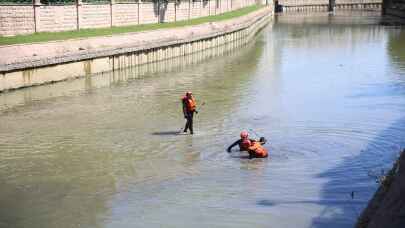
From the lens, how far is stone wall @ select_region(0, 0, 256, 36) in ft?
140

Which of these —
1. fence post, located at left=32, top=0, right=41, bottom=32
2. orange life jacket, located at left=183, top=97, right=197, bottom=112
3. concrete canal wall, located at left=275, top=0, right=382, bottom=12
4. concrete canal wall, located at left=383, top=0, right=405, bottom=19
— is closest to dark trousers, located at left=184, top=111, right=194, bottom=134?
orange life jacket, located at left=183, top=97, right=197, bottom=112

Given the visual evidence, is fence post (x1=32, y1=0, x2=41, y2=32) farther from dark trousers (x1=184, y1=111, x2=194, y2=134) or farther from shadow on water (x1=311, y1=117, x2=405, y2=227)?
shadow on water (x1=311, y1=117, x2=405, y2=227)

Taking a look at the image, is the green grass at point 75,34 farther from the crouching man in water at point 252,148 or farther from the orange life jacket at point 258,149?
the orange life jacket at point 258,149

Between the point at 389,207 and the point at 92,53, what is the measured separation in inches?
1286

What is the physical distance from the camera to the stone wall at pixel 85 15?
140ft

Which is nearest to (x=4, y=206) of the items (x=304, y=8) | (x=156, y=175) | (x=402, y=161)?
(x=156, y=175)

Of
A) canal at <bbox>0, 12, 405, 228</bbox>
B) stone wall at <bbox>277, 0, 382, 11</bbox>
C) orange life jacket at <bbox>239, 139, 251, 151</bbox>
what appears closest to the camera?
canal at <bbox>0, 12, 405, 228</bbox>

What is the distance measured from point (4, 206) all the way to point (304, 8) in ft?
435

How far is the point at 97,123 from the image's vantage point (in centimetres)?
2828

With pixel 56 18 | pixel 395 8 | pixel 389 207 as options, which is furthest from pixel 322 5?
pixel 389 207

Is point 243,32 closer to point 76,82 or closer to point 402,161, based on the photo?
point 76,82

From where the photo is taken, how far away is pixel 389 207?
12.1 meters

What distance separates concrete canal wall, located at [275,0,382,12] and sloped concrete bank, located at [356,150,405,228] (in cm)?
13182

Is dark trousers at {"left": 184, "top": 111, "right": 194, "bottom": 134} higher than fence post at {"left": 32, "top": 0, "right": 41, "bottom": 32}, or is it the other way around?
fence post at {"left": 32, "top": 0, "right": 41, "bottom": 32}
